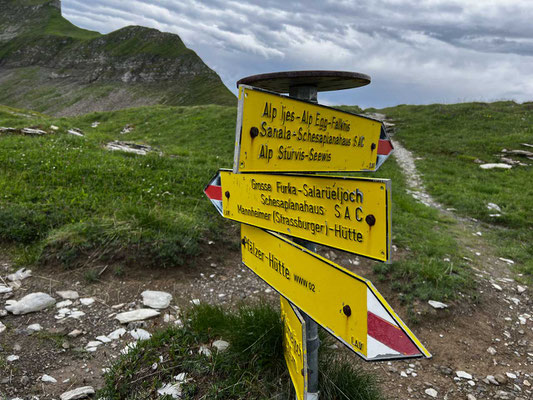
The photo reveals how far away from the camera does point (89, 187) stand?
7.38 meters

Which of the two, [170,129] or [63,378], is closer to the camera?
[63,378]

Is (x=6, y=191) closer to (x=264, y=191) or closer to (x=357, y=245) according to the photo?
(x=264, y=191)

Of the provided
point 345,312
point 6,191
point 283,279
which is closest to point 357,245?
point 345,312

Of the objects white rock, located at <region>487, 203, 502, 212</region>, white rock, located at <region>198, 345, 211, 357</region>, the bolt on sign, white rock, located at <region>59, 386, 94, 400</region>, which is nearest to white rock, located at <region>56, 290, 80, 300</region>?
white rock, located at <region>59, 386, 94, 400</region>

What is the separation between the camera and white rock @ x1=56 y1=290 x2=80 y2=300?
4.94 metres

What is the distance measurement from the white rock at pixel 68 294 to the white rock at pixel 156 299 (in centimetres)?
88

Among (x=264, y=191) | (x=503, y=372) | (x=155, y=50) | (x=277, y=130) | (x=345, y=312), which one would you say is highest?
(x=155, y=50)

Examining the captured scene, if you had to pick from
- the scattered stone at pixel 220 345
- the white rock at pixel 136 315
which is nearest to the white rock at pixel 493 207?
the scattered stone at pixel 220 345

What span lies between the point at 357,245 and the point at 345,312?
370 mm

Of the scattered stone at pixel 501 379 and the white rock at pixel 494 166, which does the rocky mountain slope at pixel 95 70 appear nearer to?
the white rock at pixel 494 166

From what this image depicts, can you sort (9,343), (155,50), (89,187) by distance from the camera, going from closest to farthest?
(9,343), (89,187), (155,50)

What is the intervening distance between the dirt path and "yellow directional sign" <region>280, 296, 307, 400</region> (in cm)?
123

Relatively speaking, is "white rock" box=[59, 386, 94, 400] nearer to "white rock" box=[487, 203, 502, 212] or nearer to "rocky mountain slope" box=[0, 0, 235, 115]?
"white rock" box=[487, 203, 502, 212]


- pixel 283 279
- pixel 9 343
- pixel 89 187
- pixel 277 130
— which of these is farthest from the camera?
pixel 89 187
